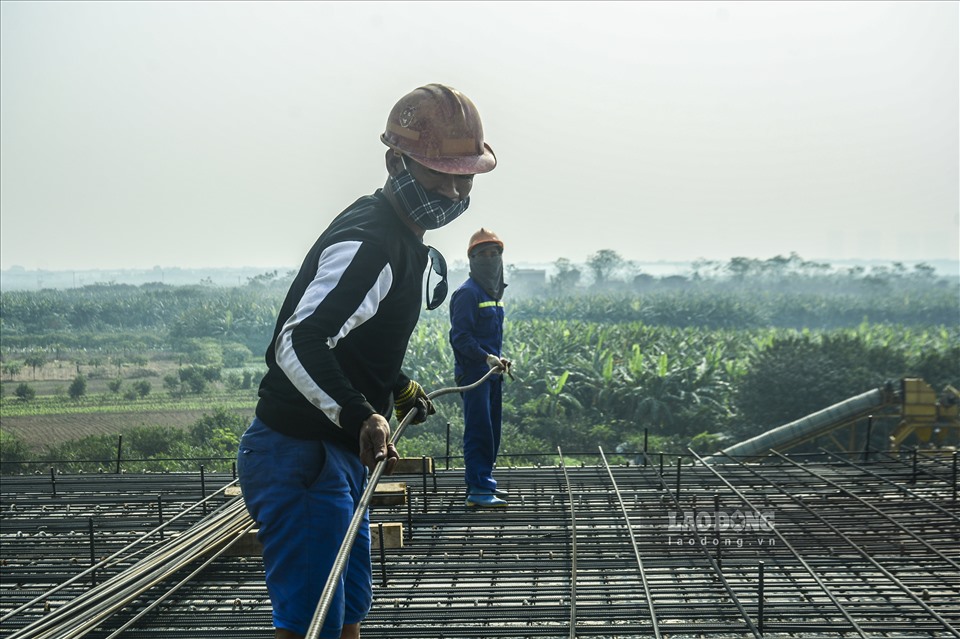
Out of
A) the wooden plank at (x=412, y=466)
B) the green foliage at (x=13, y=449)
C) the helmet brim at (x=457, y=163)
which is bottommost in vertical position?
the green foliage at (x=13, y=449)

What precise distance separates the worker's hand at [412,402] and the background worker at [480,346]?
229 cm

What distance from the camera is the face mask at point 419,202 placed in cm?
224

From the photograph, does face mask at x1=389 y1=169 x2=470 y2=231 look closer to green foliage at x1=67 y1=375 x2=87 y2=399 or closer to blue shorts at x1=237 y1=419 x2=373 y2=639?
blue shorts at x1=237 y1=419 x2=373 y2=639

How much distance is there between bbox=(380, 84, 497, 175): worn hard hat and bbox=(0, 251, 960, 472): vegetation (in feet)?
42.9

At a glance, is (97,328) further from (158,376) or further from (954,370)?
(954,370)

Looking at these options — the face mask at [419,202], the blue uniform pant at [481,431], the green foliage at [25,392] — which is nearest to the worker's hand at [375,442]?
the face mask at [419,202]

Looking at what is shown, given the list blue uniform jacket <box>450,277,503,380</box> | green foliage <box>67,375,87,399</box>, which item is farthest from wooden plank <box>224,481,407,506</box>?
green foliage <box>67,375,87,399</box>

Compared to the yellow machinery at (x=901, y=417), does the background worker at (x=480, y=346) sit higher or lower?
higher

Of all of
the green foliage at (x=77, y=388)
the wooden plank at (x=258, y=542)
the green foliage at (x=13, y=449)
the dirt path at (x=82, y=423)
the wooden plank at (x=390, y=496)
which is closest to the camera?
the wooden plank at (x=258, y=542)

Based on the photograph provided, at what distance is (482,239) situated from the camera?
5.35 m

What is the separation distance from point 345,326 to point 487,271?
3.32m

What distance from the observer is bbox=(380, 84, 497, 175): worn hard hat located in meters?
2.25

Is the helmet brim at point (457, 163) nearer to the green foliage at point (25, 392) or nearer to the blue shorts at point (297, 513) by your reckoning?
the blue shorts at point (297, 513)

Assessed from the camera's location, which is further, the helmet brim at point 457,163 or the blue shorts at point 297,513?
the helmet brim at point 457,163
